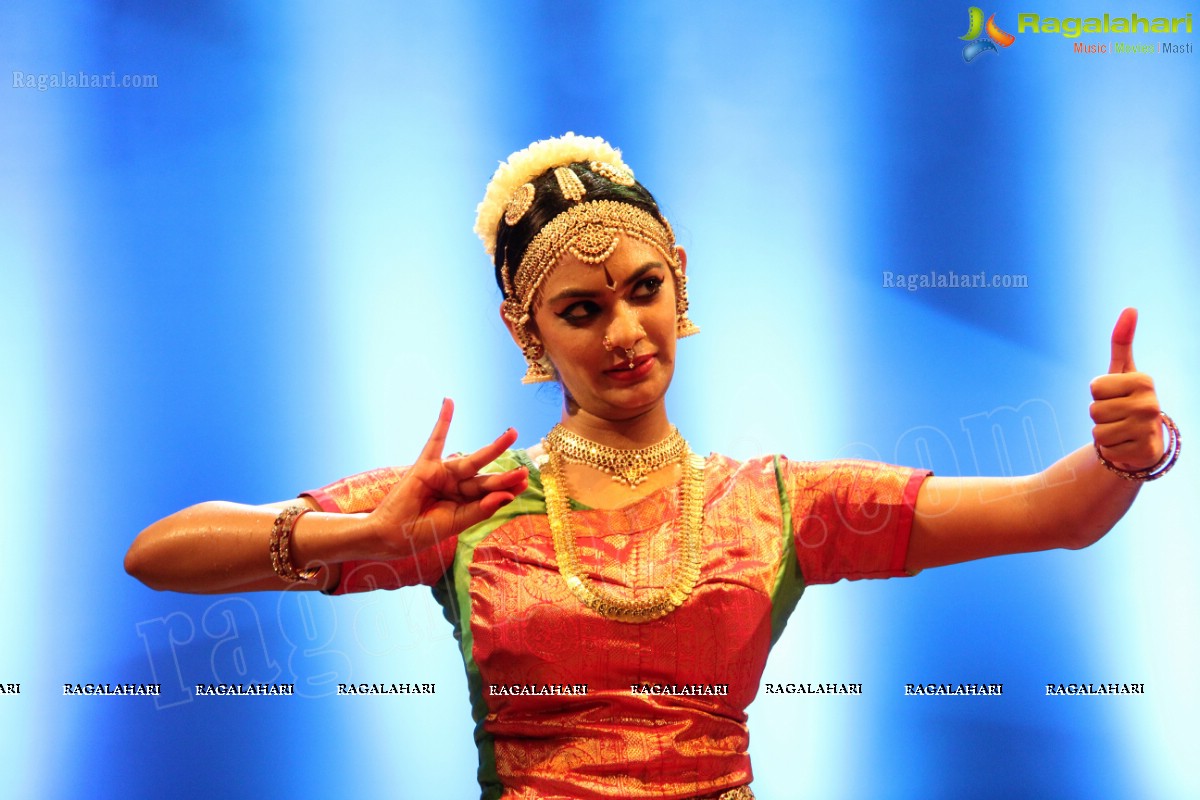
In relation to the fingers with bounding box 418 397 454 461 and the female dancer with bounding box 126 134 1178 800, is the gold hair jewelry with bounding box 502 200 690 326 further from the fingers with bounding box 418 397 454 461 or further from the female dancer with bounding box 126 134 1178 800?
the fingers with bounding box 418 397 454 461

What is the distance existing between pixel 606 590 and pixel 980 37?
1.48m

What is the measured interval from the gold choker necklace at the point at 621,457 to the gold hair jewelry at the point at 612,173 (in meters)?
0.42

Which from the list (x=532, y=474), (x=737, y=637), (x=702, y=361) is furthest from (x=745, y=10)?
(x=737, y=637)

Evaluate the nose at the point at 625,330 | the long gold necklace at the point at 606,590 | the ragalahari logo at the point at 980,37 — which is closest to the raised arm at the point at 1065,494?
the long gold necklace at the point at 606,590

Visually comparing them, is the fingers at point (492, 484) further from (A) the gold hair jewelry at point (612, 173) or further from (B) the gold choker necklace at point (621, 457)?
(A) the gold hair jewelry at point (612, 173)

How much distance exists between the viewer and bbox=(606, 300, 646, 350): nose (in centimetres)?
208

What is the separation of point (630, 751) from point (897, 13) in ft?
5.41

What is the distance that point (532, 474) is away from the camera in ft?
7.27

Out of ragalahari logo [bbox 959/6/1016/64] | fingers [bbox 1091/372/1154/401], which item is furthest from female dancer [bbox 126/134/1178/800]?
ragalahari logo [bbox 959/6/1016/64]

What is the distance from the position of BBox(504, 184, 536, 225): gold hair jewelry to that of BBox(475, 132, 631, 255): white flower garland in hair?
0.12 ft

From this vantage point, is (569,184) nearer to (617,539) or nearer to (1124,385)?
(617,539)

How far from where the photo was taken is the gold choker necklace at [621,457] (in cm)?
219

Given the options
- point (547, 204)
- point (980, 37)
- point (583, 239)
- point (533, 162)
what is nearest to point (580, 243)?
point (583, 239)

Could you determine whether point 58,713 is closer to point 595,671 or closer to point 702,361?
point 595,671
